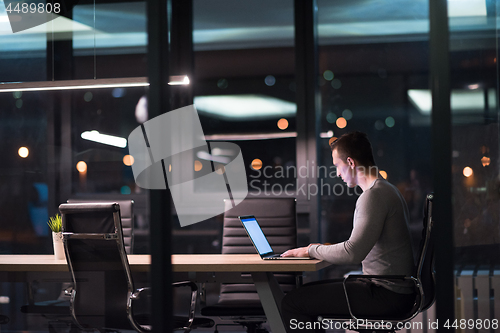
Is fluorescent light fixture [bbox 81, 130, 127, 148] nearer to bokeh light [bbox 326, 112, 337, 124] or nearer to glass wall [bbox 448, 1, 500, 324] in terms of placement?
bokeh light [bbox 326, 112, 337, 124]

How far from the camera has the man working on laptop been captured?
99.4 inches

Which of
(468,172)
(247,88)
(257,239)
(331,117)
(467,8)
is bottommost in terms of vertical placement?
(257,239)

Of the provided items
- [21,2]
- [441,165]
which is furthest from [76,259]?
[21,2]

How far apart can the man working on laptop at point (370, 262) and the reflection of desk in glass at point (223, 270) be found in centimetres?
12

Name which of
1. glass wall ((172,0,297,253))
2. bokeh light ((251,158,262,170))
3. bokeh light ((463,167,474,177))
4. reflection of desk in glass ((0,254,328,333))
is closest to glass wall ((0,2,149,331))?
glass wall ((172,0,297,253))

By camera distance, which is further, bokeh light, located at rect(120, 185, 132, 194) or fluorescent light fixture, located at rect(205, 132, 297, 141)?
bokeh light, located at rect(120, 185, 132, 194)

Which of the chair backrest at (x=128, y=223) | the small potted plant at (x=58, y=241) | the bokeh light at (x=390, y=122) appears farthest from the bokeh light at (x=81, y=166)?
the bokeh light at (x=390, y=122)

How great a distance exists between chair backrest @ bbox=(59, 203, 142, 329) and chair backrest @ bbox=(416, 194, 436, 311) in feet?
5.06

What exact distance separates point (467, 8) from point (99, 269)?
142 inches

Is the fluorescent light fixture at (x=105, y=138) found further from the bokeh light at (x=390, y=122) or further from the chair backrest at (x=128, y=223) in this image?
the bokeh light at (x=390, y=122)

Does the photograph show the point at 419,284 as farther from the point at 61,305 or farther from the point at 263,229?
the point at 61,305

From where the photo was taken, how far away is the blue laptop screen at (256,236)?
2.91 m

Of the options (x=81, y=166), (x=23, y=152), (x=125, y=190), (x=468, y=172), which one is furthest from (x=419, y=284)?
(x=23, y=152)

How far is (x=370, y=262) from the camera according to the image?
2.65m
